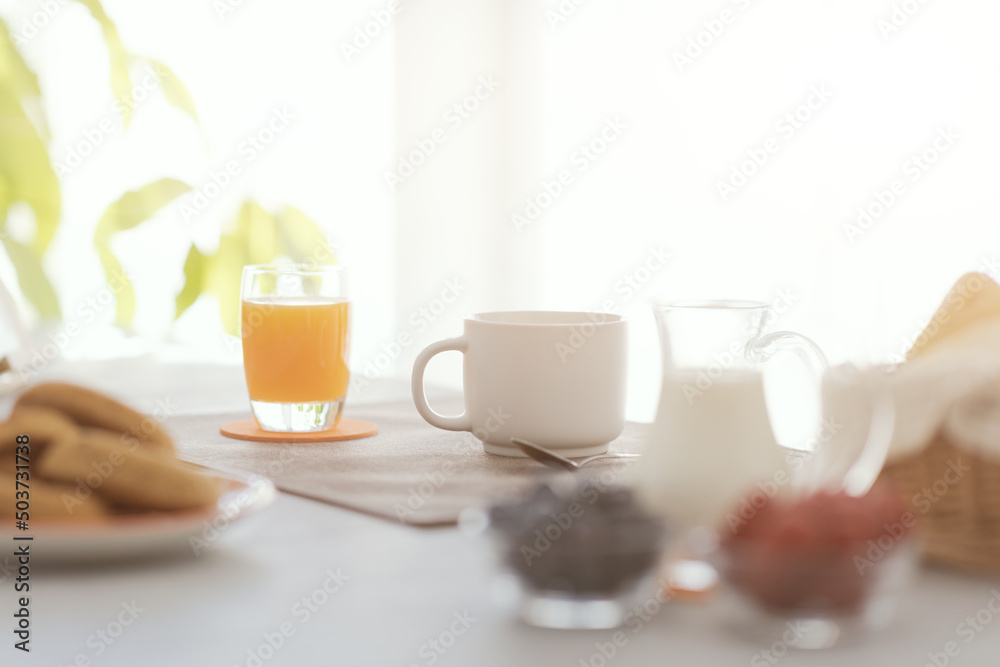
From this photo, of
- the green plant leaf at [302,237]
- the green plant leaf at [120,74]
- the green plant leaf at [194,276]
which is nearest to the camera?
the green plant leaf at [194,276]

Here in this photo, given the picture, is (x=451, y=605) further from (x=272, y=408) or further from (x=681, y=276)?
(x=681, y=276)

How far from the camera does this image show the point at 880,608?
1.59ft

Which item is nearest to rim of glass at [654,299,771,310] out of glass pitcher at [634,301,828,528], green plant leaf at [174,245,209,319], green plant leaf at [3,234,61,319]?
glass pitcher at [634,301,828,528]

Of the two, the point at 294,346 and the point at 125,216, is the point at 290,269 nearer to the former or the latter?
the point at 294,346

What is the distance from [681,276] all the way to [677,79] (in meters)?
0.58

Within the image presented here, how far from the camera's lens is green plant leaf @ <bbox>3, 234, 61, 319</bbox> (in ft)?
9.34

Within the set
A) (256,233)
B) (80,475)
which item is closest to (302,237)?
(256,233)

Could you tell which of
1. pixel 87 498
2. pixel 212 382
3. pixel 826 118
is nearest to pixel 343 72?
pixel 826 118

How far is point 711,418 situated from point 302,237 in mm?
2722

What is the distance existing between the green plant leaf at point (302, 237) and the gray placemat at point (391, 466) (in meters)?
2.14

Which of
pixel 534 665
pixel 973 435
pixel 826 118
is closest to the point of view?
pixel 534 665

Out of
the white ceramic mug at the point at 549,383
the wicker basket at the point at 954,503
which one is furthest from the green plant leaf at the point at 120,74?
the wicker basket at the point at 954,503

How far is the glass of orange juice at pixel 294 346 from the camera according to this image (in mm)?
1007

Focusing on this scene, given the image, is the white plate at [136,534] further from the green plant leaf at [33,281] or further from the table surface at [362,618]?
the green plant leaf at [33,281]
